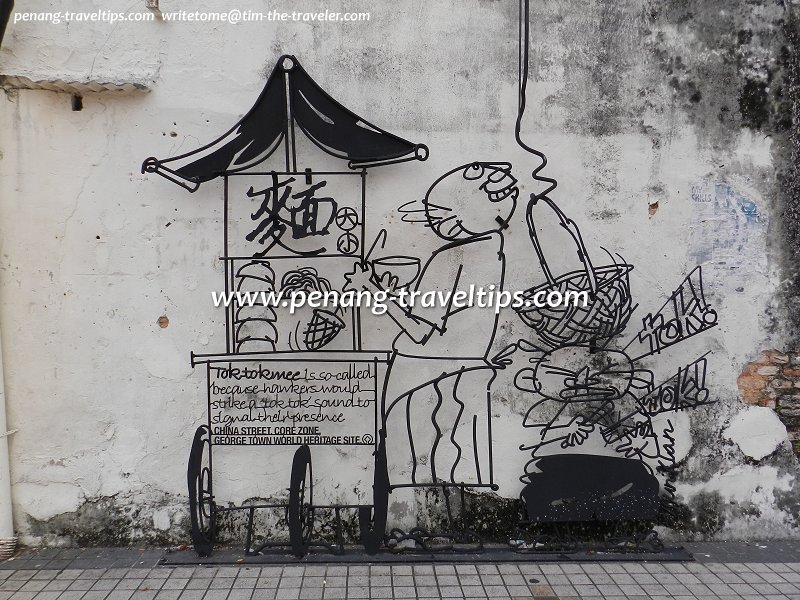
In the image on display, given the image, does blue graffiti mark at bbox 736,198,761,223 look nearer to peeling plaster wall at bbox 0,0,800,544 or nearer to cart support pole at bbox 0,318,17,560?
peeling plaster wall at bbox 0,0,800,544

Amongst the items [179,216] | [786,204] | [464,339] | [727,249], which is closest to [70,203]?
[179,216]

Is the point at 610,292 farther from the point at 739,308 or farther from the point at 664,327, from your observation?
the point at 739,308

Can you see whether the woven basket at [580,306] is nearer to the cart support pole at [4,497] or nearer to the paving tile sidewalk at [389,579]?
the paving tile sidewalk at [389,579]

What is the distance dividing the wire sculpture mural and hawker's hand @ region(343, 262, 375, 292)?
0.7 inches

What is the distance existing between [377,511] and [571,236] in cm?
250

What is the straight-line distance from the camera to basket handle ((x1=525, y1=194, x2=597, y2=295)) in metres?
4.37

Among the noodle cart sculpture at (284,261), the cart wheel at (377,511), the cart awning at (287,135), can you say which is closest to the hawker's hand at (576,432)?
the cart wheel at (377,511)

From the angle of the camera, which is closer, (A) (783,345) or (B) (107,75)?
(B) (107,75)

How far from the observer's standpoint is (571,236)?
441 centimetres

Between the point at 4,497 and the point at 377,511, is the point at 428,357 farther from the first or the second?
the point at 4,497

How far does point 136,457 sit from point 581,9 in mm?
4723

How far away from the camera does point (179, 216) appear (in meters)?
4.33

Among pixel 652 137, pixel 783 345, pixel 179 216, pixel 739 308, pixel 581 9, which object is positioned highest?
pixel 581 9

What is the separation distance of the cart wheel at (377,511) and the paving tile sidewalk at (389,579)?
18 centimetres
